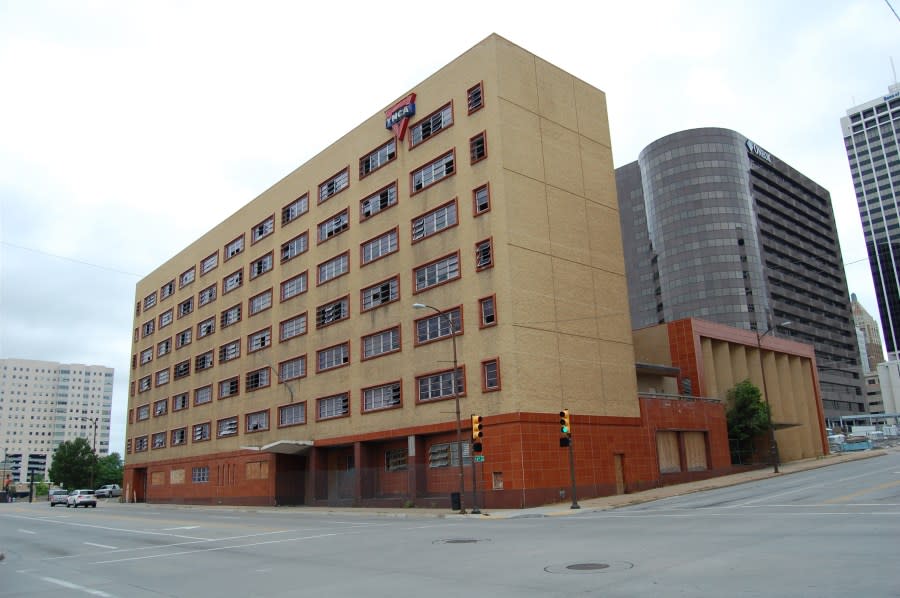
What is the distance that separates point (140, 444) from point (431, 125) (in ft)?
189

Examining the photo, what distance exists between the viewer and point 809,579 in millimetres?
10320

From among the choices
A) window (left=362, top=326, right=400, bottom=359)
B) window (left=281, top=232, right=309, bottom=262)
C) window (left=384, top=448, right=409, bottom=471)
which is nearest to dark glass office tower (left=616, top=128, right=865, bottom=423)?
window (left=281, top=232, right=309, bottom=262)

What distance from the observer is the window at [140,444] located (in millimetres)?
81688

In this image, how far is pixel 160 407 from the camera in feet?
260

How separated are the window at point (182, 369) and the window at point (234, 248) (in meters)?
12.8

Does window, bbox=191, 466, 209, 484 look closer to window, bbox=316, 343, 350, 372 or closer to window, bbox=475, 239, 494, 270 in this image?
window, bbox=316, 343, 350, 372

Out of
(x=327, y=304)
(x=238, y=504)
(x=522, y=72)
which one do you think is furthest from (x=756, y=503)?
(x=238, y=504)

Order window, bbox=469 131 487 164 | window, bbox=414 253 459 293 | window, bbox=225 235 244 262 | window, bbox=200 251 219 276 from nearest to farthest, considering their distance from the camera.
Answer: window, bbox=469 131 487 164, window, bbox=414 253 459 293, window, bbox=225 235 244 262, window, bbox=200 251 219 276

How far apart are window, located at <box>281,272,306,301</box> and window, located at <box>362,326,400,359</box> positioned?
35.4ft

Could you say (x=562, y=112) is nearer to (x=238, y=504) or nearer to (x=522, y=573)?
(x=522, y=573)

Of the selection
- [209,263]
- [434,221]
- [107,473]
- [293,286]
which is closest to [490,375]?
[434,221]

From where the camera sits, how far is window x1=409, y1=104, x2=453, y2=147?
149ft

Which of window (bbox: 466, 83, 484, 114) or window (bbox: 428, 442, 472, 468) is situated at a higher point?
window (bbox: 466, 83, 484, 114)

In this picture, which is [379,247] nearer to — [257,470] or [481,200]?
[481,200]
